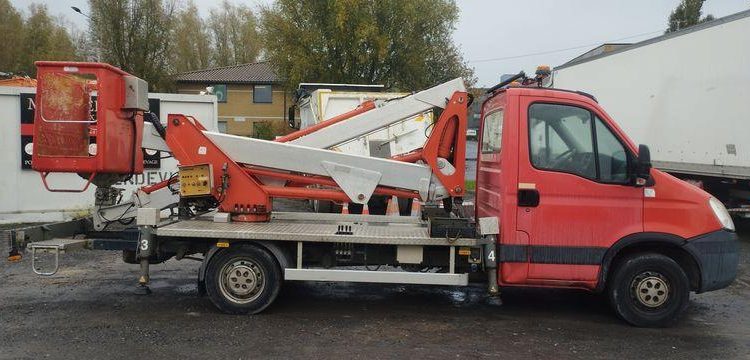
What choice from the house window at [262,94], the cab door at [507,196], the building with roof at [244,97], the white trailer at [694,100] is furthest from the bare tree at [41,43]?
the cab door at [507,196]

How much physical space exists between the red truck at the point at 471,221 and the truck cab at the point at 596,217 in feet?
0.03

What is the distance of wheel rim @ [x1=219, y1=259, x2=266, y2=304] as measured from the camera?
593 cm

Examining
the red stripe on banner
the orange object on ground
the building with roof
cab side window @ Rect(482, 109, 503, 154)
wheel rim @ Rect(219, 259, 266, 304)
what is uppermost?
the building with roof

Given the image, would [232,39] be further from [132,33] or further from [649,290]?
[649,290]

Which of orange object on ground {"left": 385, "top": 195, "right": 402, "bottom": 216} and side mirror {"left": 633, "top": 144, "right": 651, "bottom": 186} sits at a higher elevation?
side mirror {"left": 633, "top": 144, "right": 651, "bottom": 186}

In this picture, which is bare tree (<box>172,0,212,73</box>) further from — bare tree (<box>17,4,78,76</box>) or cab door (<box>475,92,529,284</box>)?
cab door (<box>475,92,529,284</box>)

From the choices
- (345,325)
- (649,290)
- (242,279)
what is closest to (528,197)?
(649,290)

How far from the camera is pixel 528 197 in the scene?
226 inches

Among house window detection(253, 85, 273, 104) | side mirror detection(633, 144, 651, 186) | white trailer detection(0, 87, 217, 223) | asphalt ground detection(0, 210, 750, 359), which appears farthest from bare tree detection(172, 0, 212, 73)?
side mirror detection(633, 144, 651, 186)

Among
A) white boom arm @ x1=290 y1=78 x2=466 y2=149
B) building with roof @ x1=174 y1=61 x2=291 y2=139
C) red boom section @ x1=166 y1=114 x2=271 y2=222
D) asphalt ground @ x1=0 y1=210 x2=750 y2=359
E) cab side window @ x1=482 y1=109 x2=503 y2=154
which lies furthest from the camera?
building with roof @ x1=174 y1=61 x2=291 y2=139

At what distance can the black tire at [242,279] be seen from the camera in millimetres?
5918

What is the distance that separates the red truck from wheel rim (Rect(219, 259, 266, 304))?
0.01 m

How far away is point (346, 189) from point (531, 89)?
6.98ft

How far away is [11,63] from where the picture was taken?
42.2m
